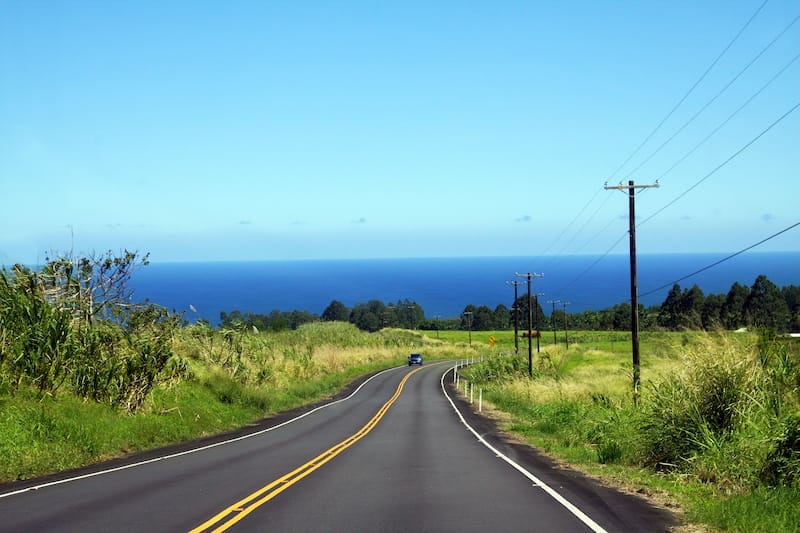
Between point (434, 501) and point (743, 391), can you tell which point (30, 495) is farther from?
point (743, 391)

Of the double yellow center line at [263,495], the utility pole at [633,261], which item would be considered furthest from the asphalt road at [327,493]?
the utility pole at [633,261]

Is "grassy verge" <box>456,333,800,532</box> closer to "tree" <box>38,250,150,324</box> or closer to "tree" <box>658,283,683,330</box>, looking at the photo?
"tree" <box>38,250,150,324</box>

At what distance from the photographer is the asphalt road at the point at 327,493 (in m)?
9.70

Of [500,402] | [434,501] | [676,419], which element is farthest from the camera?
[500,402]

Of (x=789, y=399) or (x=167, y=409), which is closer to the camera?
(x=789, y=399)

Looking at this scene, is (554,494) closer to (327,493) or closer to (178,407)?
(327,493)

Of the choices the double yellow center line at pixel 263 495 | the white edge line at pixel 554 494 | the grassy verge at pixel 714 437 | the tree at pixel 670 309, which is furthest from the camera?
the tree at pixel 670 309

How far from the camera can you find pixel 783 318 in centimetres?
10594

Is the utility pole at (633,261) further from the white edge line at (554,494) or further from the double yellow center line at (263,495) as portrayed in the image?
the double yellow center line at (263,495)

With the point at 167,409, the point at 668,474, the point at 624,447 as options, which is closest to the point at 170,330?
the point at 167,409

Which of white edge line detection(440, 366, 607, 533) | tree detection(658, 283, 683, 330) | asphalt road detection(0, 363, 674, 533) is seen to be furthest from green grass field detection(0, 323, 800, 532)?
tree detection(658, 283, 683, 330)

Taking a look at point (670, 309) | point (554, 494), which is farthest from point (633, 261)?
point (670, 309)

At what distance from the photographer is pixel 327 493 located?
12242 millimetres

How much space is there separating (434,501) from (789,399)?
7149 millimetres
